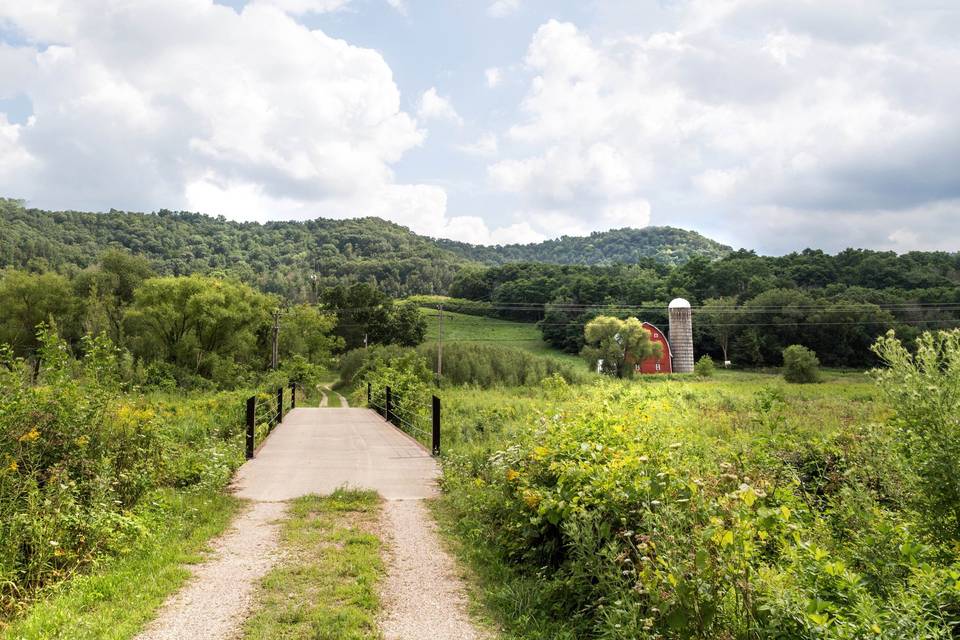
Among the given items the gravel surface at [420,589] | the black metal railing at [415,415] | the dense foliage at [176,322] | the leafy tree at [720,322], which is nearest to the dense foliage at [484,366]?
the dense foliage at [176,322]

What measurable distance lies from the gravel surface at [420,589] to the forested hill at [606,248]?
514 ft

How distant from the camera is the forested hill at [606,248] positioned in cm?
16562

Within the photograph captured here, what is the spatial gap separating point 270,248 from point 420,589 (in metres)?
138

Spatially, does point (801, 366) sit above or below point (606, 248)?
below

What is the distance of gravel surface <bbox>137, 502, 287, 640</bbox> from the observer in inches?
155

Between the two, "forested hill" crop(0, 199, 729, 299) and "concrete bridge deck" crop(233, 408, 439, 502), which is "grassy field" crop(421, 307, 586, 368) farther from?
"concrete bridge deck" crop(233, 408, 439, 502)

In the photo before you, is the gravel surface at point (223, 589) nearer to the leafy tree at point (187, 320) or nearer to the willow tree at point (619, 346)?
the leafy tree at point (187, 320)

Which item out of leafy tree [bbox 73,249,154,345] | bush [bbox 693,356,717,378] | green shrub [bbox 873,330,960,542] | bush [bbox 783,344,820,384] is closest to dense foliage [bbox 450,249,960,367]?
bush [bbox 783,344,820,384]

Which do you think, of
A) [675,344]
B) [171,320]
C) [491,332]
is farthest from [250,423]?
[491,332]

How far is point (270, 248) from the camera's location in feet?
439

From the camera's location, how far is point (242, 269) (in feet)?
362

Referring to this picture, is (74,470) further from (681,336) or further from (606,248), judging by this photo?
(606,248)

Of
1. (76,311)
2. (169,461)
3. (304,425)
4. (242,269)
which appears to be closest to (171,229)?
(242,269)

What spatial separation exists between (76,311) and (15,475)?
187 ft
